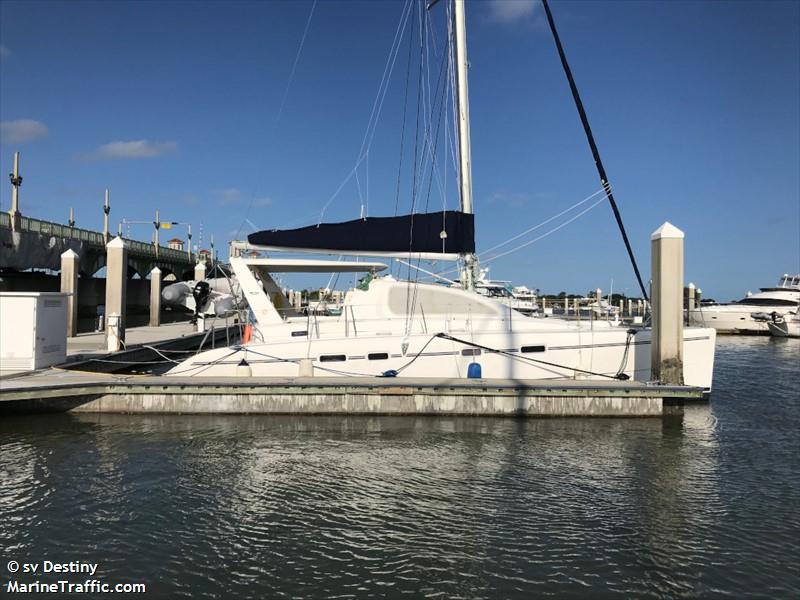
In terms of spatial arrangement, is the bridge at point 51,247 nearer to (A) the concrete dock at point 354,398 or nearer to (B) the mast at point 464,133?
(A) the concrete dock at point 354,398

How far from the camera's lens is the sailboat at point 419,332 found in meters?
13.6

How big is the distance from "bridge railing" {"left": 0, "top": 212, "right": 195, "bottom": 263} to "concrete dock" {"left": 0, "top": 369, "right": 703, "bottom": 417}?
33.7 m

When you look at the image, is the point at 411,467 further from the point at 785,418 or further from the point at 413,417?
the point at 785,418

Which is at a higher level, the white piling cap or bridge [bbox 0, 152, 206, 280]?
bridge [bbox 0, 152, 206, 280]

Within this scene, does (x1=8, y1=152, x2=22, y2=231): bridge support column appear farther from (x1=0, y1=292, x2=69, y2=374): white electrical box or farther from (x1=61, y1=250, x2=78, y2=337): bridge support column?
(x1=0, y1=292, x2=69, y2=374): white electrical box

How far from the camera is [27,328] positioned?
1348 cm

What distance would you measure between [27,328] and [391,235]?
8.95m

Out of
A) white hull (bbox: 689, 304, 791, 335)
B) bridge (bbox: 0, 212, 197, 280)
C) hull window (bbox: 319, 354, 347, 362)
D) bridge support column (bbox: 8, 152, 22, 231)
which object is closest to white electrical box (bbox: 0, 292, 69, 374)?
hull window (bbox: 319, 354, 347, 362)

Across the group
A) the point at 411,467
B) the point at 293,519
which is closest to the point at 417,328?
the point at 411,467

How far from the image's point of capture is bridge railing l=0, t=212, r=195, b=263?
41.1 meters

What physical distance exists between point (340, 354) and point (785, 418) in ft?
35.0

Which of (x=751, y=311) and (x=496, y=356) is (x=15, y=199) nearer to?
(x=496, y=356)

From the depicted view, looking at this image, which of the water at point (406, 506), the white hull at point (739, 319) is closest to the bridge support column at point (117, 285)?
the water at point (406, 506)

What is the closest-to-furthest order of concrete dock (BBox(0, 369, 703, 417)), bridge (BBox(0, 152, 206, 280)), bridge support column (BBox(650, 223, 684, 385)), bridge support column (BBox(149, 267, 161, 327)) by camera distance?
concrete dock (BBox(0, 369, 703, 417)) → bridge support column (BBox(650, 223, 684, 385)) → bridge support column (BBox(149, 267, 161, 327)) → bridge (BBox(0, 152, 206, 280))
